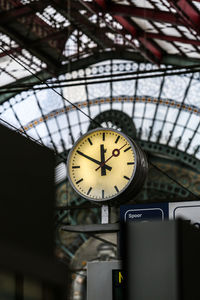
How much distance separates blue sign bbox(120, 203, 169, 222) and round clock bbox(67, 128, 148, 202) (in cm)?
19

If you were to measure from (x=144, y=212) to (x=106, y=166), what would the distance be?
2.18 feet

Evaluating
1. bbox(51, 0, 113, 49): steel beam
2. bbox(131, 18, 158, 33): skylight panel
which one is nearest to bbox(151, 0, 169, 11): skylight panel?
bbox(51, 0, 113, 49): steel beam

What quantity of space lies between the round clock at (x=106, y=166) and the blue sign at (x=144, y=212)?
0.61 feet

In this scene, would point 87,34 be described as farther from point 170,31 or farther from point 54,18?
point 170,31

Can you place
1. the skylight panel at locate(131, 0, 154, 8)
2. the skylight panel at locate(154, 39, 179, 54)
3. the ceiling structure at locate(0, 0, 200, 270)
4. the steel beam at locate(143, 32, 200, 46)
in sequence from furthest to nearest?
the skylight panel at locate(154, 39, 179, 54)
the ceiling structure at locate(0, 0, 200, 270)
the steel beam at locate(143, 32, 200, 46)
the skylight panel at locate(131, 0, 154, 8)

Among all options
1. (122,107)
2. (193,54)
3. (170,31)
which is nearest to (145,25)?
(170,31)

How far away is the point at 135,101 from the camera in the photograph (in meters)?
36.2

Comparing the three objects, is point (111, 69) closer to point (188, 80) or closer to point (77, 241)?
point (188, 80)

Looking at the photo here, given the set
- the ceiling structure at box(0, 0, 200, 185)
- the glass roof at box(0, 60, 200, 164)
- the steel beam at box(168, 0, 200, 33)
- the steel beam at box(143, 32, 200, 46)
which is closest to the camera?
the steel beam at box(168, 0, 200, 33)

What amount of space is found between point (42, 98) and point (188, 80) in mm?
6879

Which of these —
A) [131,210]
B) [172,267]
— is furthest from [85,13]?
[172,267]

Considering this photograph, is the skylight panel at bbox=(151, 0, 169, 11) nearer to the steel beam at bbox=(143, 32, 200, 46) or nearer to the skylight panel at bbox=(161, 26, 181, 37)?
the skylight panel at bbox=(161, 26, 181, 37)

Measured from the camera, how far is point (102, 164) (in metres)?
8.16

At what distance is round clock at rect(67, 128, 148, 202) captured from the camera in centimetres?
809
